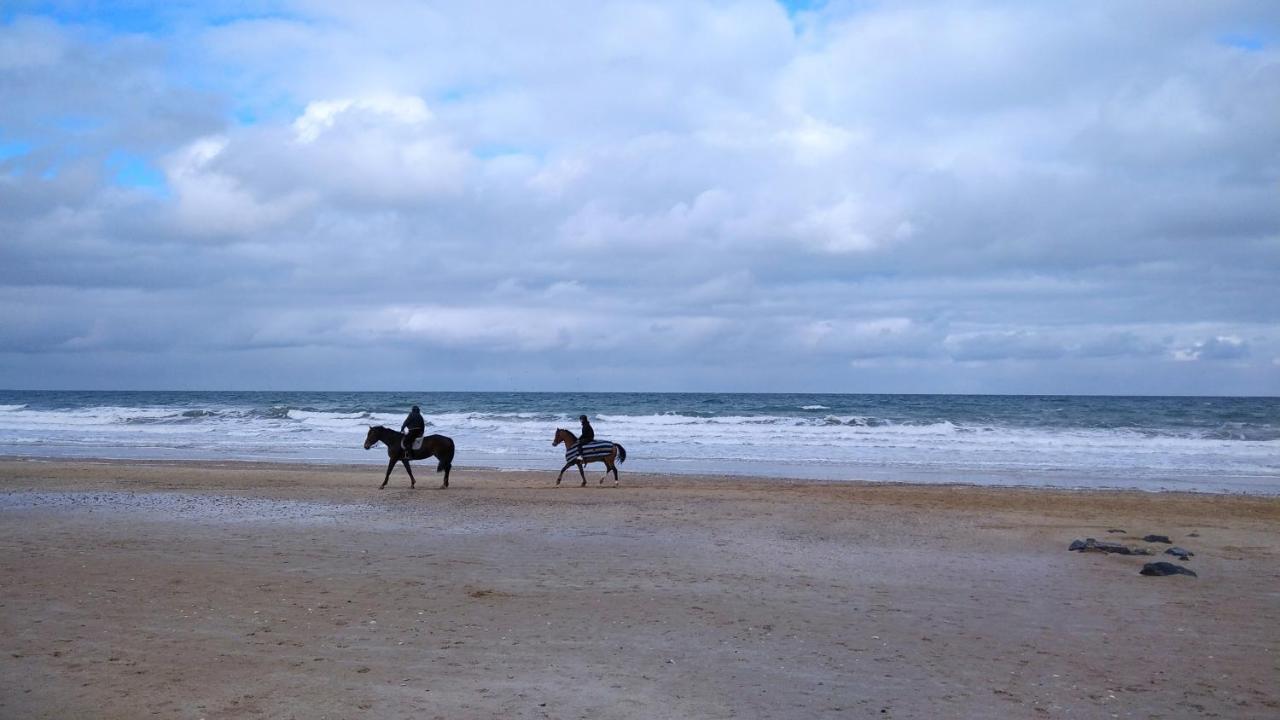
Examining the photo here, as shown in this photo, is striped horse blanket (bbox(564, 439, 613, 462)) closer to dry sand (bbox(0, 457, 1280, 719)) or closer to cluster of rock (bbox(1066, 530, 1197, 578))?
dry sand (bbox(0, 457, 1280, 719))

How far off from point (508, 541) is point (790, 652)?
19.8 feet

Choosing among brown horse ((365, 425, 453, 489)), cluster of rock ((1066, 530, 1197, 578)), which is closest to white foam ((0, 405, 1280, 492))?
brown horse ((365, 425, 453, 489))

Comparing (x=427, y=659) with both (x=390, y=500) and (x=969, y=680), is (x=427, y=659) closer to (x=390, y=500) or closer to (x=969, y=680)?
(x=969, y=680)

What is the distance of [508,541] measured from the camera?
1258 centimetres

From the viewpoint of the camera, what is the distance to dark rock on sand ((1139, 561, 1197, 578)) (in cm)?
1068

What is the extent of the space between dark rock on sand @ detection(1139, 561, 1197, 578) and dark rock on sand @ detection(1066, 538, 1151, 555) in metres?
1.25

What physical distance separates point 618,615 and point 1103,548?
294 inches

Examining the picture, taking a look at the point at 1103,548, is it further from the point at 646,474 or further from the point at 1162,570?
the point at 646,474

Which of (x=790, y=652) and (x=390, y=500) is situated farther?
(x=390, y=500)

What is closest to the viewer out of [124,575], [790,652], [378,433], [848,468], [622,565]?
[790,652]

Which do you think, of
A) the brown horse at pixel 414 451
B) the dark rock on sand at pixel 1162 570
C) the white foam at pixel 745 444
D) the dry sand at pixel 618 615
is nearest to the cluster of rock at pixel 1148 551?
the dark rock on sand at pixel 1162 570

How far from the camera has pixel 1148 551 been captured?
1205cm

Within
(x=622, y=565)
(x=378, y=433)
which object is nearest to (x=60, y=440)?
(x=378, y=433)

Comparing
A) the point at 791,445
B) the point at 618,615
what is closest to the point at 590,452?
the point at 618,615
